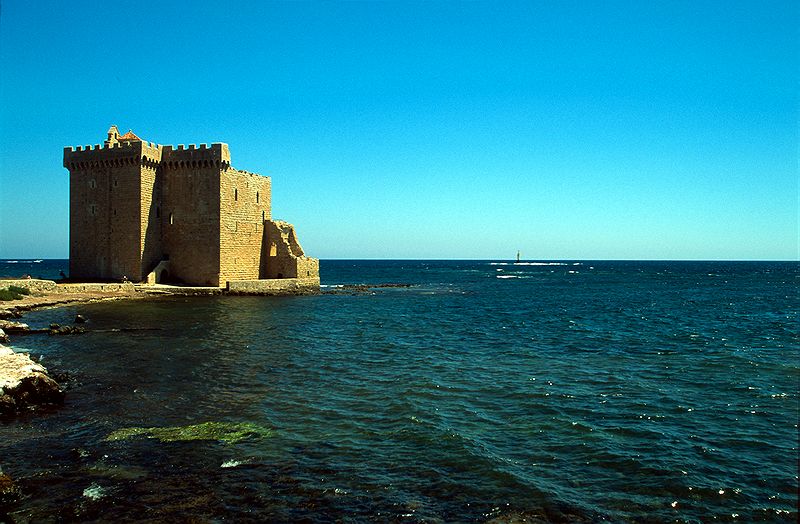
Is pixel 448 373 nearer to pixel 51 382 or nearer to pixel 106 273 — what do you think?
pixel 51 382

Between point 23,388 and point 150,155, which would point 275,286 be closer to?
point 150,155

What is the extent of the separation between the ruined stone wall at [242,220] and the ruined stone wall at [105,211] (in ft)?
16.7

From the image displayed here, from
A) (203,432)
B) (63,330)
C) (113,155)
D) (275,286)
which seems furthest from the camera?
(275,286)

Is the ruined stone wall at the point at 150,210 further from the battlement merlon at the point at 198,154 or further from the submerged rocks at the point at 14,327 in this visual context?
the submerged rocks at the point at 14,327

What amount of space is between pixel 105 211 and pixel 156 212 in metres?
3.19

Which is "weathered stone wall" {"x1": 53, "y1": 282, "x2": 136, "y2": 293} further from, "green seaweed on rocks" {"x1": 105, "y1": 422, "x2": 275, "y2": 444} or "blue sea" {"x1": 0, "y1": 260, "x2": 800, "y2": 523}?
"green seaweed on rocks" {"x1": 105, "y1": 422, "x2": 275, "y2": 444}

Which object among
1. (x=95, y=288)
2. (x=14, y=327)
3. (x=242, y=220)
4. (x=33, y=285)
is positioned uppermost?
(x=242, y=220)

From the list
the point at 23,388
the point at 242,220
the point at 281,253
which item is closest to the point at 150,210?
the point at 242,220

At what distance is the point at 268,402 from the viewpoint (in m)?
11.8

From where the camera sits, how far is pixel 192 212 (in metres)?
36.6

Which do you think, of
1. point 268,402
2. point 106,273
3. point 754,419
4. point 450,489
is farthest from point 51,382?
point 106,273

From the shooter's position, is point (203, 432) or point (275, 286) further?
point (275, 286)

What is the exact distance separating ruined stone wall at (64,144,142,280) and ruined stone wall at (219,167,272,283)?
5.08 meters

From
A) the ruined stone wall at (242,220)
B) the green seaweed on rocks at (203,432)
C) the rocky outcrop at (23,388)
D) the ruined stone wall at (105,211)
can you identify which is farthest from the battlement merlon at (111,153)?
the green seaweed on rocks at (203,432)
